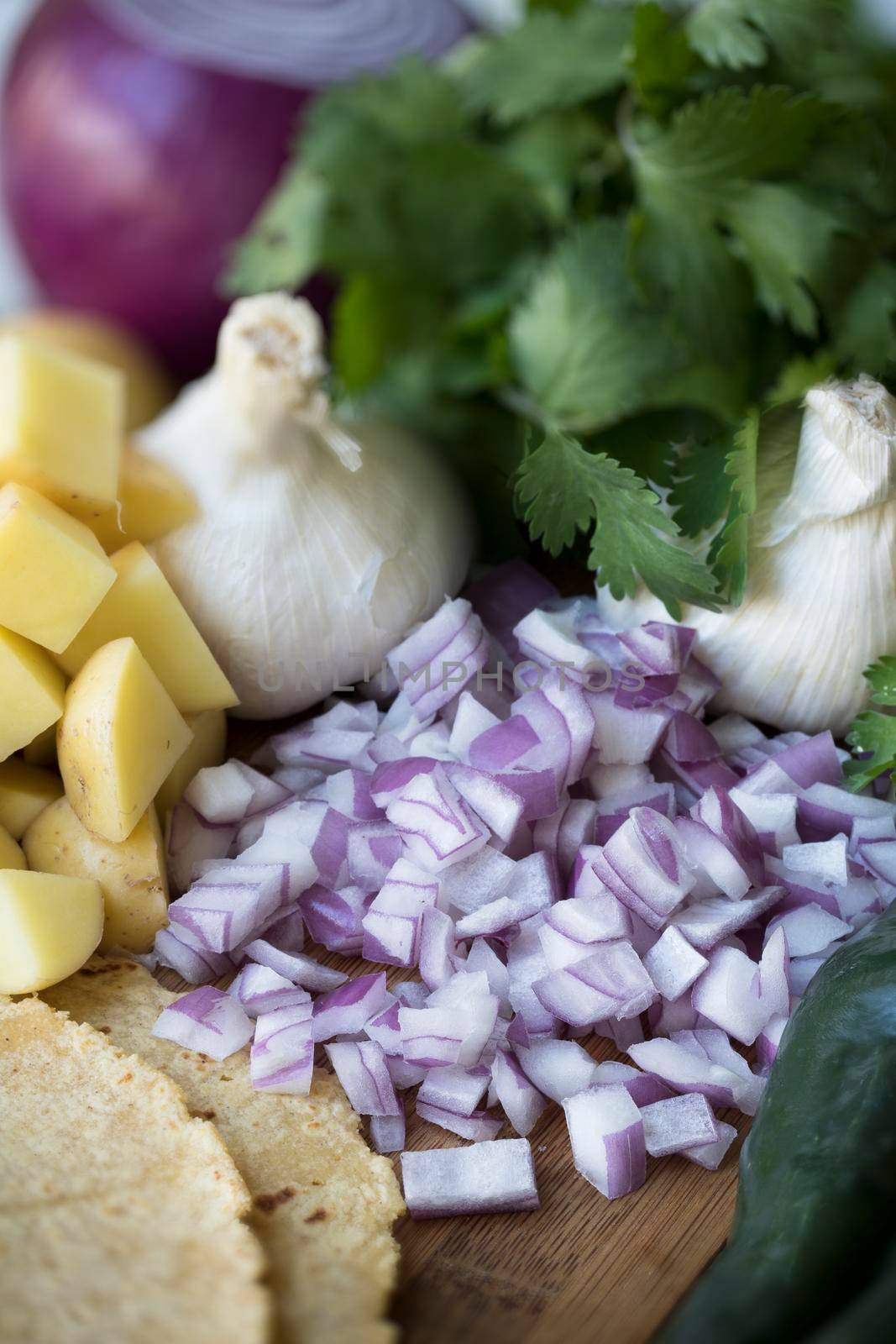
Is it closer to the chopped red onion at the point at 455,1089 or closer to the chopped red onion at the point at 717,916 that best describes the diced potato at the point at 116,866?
the chopped red onion at the point at 455,1089

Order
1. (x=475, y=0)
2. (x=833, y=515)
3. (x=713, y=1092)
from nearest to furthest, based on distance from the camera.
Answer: (x=713, y=1092) < (x=833, y=515) < (x=475, y=0)

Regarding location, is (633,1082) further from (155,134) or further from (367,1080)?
(155,134)

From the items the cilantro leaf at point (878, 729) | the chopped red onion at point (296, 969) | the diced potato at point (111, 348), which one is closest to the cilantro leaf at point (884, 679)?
the cilantro leaf at point (878, 729)

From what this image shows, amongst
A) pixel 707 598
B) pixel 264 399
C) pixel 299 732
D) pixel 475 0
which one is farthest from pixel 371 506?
pixel 475 0

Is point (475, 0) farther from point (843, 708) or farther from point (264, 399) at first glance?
point (843, 708)

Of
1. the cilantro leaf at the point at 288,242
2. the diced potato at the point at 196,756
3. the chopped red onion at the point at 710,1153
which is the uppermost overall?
the cilantro leaf at the point at 288,242

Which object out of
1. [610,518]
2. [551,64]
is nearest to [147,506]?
[610,518]
